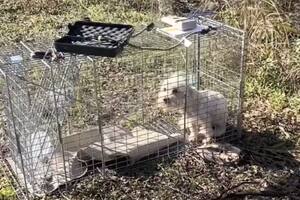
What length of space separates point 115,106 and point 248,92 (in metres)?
1.19

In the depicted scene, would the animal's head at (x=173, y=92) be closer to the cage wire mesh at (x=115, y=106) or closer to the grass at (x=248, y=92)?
the cage wire mesh at (x=115, y=106)

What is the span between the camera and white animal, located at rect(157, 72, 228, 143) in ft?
11.8

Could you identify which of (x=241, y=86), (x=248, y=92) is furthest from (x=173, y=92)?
(x=248, y=92)

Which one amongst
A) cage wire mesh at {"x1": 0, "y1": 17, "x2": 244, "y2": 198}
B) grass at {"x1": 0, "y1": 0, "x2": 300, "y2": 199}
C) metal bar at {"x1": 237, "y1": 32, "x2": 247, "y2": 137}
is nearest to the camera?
cage wire mesh at {"x1": 0, "y1": 17, "x2": 244, "y2": 198}

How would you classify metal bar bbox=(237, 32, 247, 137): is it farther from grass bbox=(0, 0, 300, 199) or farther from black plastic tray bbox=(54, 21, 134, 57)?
black plastic tray bbox=(54, 21, 134, 57)

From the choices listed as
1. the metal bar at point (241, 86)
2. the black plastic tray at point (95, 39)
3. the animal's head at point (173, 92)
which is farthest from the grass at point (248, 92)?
the black plastic tray at point (95, 39)

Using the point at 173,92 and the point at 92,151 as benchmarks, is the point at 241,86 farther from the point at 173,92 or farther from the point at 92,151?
the point at 92,151

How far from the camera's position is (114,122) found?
3814 mm

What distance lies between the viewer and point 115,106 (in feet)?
13.0

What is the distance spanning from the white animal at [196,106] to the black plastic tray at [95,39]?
77 cm

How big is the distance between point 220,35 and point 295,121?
0.93m

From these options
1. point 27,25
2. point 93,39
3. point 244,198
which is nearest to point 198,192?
point 244,198

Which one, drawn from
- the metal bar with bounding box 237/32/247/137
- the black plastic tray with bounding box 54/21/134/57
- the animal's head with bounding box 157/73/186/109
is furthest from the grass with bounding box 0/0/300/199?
the black plastic tray with bounding box 54/21/134/57

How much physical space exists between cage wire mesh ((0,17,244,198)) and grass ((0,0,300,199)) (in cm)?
16
